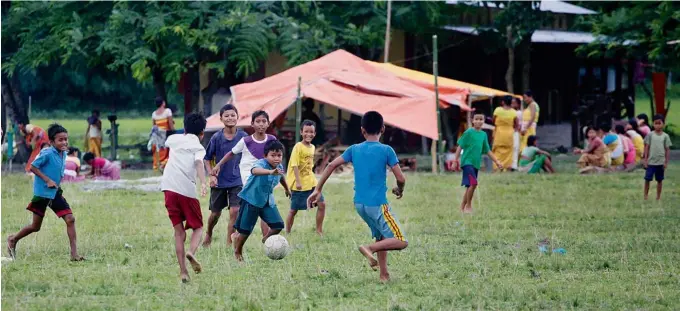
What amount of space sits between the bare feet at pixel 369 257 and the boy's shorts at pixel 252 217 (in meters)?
1.06

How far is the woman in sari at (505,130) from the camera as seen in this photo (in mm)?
23000

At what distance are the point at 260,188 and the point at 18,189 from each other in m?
9.44

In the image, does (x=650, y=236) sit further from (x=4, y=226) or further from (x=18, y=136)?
(x=18, y=136)

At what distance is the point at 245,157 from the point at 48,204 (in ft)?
6.02

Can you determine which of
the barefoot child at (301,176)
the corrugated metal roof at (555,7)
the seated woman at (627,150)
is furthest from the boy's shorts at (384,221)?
the corrugated metal roof at (555,7)

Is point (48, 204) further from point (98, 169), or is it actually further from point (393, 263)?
point (98, 169)

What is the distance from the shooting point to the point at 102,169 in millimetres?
22078

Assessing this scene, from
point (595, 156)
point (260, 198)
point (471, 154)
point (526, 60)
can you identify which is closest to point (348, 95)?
point (595, 156)

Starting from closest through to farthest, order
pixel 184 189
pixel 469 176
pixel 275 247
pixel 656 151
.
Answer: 1. pixel 184 189
2. pixel 275 247
3. pixel 469 176
4. pixel 656 151

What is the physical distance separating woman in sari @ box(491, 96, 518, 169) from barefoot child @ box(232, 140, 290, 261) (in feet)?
41.6

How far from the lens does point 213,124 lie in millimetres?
22453

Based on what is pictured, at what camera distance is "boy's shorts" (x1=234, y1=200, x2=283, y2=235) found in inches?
417

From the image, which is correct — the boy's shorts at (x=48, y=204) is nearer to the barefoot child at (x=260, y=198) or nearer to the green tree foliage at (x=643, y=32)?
the barefoot child at (x=260, y=198)

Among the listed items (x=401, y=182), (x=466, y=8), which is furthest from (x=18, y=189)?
(x=466, y=8)
